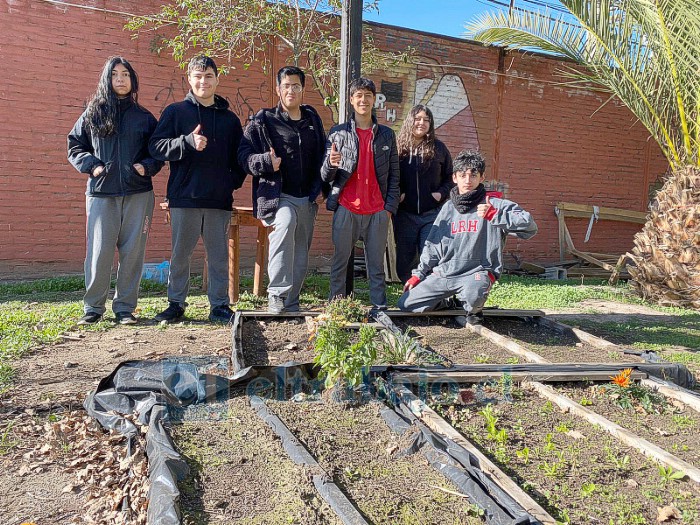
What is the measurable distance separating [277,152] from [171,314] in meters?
1.70

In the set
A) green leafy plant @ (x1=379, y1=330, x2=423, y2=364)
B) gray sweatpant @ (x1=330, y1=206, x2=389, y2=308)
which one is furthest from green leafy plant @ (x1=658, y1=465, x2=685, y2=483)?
gray sweatpant @ (x1=330, y1=206, x2=389, y2=308)

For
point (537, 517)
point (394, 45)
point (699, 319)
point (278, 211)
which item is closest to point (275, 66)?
point (394, 45)

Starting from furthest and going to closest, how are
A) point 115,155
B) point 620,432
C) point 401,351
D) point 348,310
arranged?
point 115,155 → point 348,310 → point 401,351 → point 620,432

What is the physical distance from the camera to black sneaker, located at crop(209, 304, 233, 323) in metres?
5.39

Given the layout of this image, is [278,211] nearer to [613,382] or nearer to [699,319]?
[613,382]

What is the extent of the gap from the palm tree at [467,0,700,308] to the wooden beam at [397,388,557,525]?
5.18 m

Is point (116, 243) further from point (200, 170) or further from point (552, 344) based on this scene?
point (552, 344)

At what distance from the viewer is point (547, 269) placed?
10523 millimetres

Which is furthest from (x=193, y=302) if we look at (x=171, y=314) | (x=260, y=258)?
(x=171, y=314)

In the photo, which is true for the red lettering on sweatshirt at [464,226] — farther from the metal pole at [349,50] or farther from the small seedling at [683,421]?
the small seedling at [683,421]

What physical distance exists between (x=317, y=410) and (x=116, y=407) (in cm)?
105

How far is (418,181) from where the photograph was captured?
5656mm

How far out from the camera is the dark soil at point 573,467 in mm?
2340

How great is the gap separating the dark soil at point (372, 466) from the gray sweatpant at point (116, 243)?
2.59 metres
